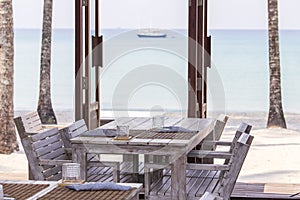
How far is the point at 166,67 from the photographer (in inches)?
835

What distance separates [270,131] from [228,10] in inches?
442

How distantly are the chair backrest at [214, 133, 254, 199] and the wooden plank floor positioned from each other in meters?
1.45

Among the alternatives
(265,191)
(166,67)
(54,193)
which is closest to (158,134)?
(265,191)

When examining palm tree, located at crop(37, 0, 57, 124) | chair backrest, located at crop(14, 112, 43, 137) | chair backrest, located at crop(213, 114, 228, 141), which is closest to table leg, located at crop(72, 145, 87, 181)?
chair backrest, located at crop(14, 112, 43, 137)

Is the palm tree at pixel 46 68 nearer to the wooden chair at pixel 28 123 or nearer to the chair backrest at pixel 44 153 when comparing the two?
the wooden chair at pixel 28 123

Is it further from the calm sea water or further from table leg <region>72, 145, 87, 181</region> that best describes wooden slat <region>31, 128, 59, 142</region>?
the calm sea water

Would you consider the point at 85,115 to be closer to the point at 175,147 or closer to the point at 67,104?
the point at 175,147

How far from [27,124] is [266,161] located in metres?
5.58

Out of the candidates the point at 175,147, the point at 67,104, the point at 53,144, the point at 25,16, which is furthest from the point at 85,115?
the point at 25,16

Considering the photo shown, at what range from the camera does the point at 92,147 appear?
496 cm

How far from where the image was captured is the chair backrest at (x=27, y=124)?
5820mm

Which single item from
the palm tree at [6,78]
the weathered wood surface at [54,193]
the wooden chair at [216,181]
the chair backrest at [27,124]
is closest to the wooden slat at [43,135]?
the chair backrest at [27,124]

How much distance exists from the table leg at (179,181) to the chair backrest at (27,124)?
1.52 metres

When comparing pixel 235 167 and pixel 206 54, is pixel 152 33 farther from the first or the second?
pixel 235 167
